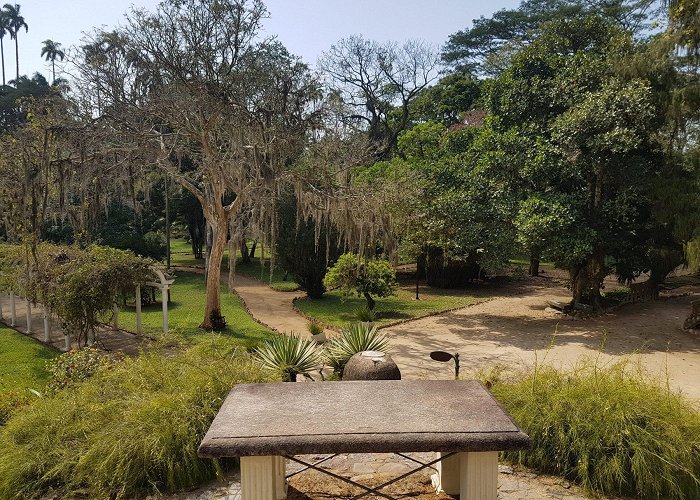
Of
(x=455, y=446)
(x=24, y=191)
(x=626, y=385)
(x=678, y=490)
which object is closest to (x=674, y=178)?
(x=626, y=385)

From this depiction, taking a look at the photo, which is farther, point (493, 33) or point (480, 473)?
point (493, 33)

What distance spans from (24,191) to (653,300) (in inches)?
724

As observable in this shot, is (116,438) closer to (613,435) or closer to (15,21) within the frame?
(613,435)

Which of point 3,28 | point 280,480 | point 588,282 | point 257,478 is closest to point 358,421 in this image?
point 257,478

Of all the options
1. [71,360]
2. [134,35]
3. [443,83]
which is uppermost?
[443,83]

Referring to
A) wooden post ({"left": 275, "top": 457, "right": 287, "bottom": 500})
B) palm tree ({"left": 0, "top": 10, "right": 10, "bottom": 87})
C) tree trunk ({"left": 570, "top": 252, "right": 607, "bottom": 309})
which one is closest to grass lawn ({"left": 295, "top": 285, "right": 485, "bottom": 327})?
tree trunk ({"left": 570, "top": 252, "right": 607, "bottom": 309})

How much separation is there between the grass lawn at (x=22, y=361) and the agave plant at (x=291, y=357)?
3.79m

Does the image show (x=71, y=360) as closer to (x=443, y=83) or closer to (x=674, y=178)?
(x=674, y=178)

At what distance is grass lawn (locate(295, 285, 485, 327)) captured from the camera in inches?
626

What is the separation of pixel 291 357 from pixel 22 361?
6.75 m

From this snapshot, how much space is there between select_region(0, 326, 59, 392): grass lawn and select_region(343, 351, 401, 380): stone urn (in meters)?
5.18

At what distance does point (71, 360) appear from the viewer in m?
8.02

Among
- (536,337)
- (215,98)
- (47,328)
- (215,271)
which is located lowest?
(536,337)

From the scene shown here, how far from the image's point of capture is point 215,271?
1364cm
